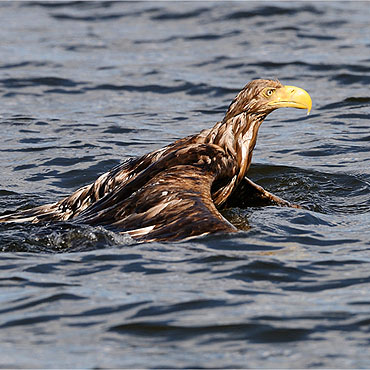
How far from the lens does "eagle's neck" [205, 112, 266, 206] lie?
354 inches

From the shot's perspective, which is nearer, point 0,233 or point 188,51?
point 0,233

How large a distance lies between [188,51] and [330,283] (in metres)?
13.3

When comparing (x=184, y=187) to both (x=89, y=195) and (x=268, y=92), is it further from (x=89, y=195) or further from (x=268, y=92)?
(x=268, y=92)

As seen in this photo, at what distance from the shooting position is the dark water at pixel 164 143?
567 centimetres

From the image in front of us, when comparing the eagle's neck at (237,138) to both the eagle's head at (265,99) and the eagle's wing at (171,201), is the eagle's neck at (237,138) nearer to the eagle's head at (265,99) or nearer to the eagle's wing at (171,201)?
the eagle's head at (265,99)

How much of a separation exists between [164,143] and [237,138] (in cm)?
407

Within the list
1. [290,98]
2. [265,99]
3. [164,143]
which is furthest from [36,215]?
[164,143]

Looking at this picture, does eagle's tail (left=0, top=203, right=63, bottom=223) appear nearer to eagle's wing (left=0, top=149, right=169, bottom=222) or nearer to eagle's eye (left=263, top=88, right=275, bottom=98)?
eagle's wing (left=0, top=149, right=169, bottom=222)

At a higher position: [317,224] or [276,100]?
[276,100]

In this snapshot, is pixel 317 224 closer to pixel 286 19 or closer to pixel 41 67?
pixel 41 67

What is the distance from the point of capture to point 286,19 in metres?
21.9

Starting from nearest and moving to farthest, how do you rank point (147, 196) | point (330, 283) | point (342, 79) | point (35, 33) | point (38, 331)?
point (38, 331) < point (330, 283) < point (147, 196) < point (342, 79) < point (35, 33)

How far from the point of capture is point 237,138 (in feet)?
30.1

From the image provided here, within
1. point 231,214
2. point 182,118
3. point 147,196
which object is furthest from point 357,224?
point 182,118
